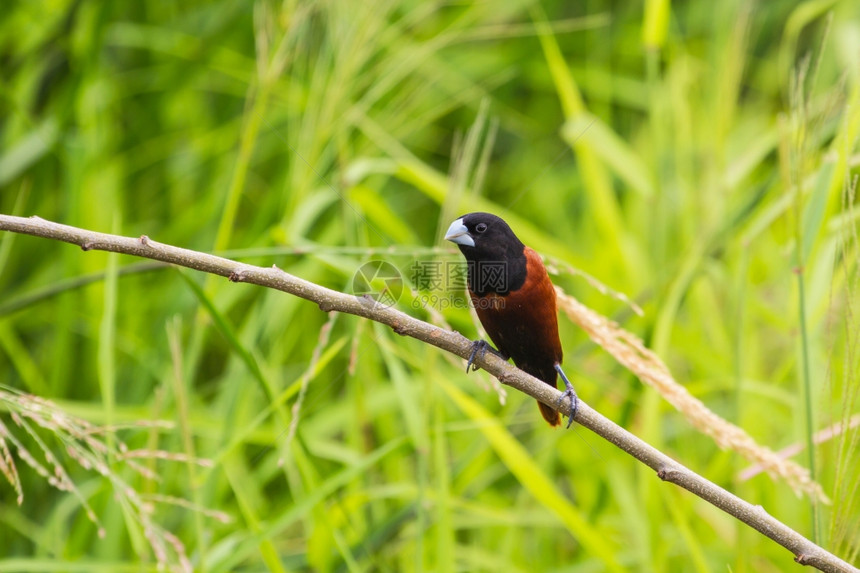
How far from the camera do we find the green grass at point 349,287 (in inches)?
76.6

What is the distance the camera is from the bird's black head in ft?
6.57

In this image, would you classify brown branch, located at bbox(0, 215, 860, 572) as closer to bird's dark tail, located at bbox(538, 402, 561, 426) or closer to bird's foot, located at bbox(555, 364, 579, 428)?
bird's foot, located at bbox(555, 364, 579, 428)

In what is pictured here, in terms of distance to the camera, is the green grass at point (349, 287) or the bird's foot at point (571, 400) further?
the green grass at point (349, 287)

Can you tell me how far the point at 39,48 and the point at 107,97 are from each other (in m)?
0.30

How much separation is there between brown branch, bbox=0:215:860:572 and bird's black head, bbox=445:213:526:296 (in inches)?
26.0

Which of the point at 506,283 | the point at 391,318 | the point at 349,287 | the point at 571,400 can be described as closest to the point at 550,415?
the point at 506,283

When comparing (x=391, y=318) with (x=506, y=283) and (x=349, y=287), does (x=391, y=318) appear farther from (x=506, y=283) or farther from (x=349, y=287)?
(x=506, y=283)

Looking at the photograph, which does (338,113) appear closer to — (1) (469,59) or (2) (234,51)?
(2) (234,51)

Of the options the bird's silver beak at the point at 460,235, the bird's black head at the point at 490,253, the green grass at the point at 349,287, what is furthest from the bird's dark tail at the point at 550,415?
the bird's silver beak at the point at 460,235

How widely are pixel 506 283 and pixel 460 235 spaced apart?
177 mm

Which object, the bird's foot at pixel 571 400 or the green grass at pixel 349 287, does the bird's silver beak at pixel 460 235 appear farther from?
the bird's foot at pixel 571 400

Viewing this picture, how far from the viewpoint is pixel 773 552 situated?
245cm

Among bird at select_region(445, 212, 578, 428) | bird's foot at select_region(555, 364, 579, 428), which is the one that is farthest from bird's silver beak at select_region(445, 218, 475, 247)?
bird's foot at select_region(555, 364, 579, 428)

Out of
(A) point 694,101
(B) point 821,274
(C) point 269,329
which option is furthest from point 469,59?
(B) point 821,274
